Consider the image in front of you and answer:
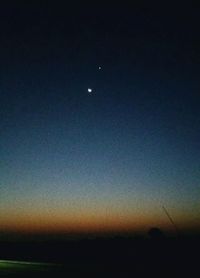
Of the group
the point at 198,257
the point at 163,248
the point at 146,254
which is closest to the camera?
the point at 198,257

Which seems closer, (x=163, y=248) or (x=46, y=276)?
(x=46, y=276)

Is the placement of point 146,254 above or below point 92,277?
above

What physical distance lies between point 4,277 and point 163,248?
14125 millimetres

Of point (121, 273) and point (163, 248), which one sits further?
point (163, 248)

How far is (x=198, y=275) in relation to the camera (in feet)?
74.3

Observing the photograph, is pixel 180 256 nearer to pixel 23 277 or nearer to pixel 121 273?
pixel 121 273

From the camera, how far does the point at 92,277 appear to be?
2231cm

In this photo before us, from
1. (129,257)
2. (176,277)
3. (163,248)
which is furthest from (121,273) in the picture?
(129,257)

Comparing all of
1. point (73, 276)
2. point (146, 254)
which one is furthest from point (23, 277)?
point (146, 254)

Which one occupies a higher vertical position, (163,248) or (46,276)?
(163,248)

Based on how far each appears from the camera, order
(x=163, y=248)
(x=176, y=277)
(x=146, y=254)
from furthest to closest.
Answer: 1. (x=146, y=254)
2. (x=163, y=248)
3. (x=176, y=277)

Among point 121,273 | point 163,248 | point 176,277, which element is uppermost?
point 163,248

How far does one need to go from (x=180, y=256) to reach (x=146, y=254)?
5.54m

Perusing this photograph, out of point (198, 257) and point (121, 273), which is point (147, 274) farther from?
point (198, 257)
